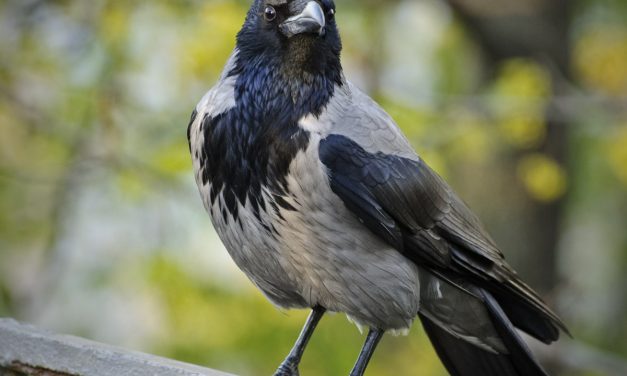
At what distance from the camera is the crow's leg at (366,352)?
3.69 meters

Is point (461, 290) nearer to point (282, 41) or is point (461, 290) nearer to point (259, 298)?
point (282, 41)

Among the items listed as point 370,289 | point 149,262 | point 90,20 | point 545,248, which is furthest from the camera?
point 545,248

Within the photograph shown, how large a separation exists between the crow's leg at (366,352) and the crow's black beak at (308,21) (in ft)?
3.54

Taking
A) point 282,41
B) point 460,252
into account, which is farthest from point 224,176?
point 460,252

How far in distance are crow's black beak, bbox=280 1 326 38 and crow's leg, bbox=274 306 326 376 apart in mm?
1014

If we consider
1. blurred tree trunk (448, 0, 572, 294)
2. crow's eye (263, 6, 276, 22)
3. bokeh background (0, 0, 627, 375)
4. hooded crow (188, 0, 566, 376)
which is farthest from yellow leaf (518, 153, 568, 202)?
crow's eye (263, 6, 276, 22)

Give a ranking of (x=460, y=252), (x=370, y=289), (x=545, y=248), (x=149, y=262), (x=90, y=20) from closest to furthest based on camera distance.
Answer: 1. (x=370, y=289)
2. (x=460, y=252)
3. (x=90, y=20)
4. (x=149, y=262)
5. (x=545, y=248)

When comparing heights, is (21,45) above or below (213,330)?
above

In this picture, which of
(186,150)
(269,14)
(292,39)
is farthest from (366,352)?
(186,150)

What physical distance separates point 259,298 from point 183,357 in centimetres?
69

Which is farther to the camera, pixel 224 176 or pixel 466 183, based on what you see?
pixel 466 183

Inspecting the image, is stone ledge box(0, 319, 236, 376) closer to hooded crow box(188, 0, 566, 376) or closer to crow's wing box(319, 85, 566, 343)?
hooded crow box(188, 0, 566, 376)

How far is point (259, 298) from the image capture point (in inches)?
303

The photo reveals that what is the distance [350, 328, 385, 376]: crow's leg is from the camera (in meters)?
3.69
